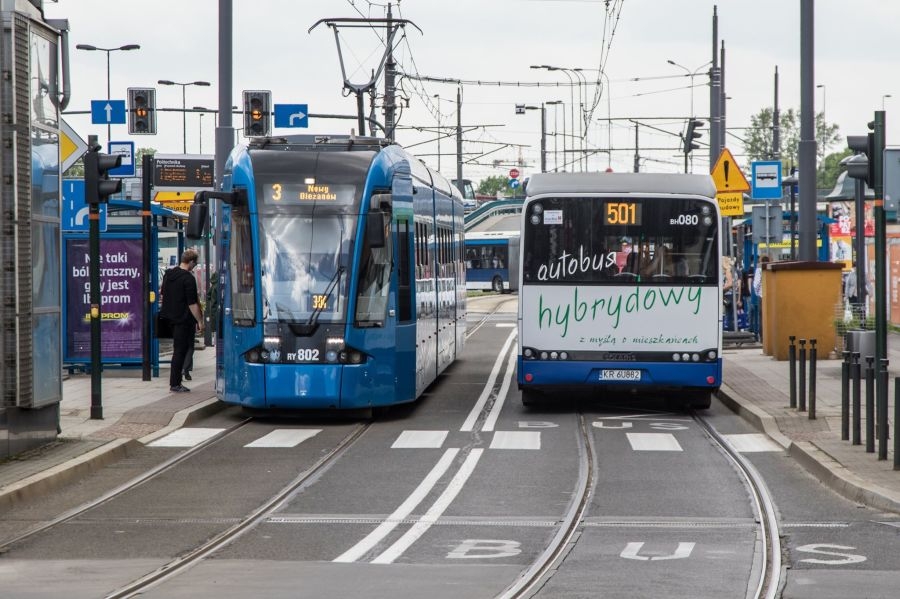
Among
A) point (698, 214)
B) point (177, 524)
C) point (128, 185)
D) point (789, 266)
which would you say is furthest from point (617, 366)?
point (128, 185)

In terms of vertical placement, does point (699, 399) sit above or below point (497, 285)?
below

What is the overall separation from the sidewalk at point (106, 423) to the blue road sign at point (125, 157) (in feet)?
10.0

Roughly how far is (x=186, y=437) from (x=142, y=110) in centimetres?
1942

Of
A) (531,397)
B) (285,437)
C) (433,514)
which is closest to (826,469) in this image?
(433,514)

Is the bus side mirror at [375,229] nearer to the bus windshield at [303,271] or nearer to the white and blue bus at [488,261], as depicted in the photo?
the bus windshield at [303,271]

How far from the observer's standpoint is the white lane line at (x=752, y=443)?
15.4m

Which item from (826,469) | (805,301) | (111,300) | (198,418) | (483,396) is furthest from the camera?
(805,301)

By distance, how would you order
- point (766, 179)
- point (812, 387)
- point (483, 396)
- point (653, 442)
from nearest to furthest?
point (653, 442) → point (812, 387) → point (483, 396) → point (766, 179)

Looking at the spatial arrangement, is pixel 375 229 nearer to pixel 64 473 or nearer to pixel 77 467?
pixel 77 467

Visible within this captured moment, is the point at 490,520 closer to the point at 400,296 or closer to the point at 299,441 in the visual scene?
the point at 299,441

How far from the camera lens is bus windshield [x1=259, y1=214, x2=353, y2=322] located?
57.1ft

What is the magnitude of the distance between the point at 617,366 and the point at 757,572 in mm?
10079

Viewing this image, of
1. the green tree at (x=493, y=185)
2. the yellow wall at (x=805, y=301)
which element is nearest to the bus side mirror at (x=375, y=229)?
the yellow wall at (x=805, y=301)

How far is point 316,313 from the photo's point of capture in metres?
17.4
